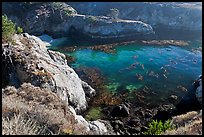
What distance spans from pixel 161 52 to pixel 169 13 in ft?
171

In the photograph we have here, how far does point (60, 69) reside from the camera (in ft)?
124

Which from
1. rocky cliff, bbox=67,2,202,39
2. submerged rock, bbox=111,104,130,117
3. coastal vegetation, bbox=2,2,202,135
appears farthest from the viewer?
rocky cliff, bbox=67,2,202,39

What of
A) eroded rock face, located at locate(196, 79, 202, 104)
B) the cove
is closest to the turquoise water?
the cove

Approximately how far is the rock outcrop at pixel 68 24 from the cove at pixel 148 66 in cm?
1277

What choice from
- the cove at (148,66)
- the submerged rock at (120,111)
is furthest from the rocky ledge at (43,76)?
the cove at (148,66)

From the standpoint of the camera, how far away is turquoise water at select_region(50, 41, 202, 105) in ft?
149

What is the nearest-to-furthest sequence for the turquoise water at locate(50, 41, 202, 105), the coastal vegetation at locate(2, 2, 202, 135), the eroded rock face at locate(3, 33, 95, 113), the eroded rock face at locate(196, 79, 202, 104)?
the coastal vegetation at locate(2, 2, 202, 135), the eroded rock face at locate(3, 33, 95, 113), the eroded rock face at locate(196, 79, 202, 104), the turquoise water at locate(50, 41, 202, 105)

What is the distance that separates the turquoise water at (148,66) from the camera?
149ft

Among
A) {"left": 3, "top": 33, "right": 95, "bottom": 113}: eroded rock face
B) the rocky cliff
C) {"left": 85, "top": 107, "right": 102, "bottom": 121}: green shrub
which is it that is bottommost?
the rocky cliff

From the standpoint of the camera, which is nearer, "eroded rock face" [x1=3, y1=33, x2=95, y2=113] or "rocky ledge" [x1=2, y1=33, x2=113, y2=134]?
"rocky ledge" [x1=2, y1=33, x2=113, y2=134]

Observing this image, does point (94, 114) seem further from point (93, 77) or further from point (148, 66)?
point (148, 66)

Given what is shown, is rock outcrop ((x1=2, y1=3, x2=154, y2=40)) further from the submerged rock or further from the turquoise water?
the submerged rock

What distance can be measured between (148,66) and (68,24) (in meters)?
41.5

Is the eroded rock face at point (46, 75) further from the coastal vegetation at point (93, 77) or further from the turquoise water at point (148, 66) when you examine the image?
the turquoise water at point (148, 66)
